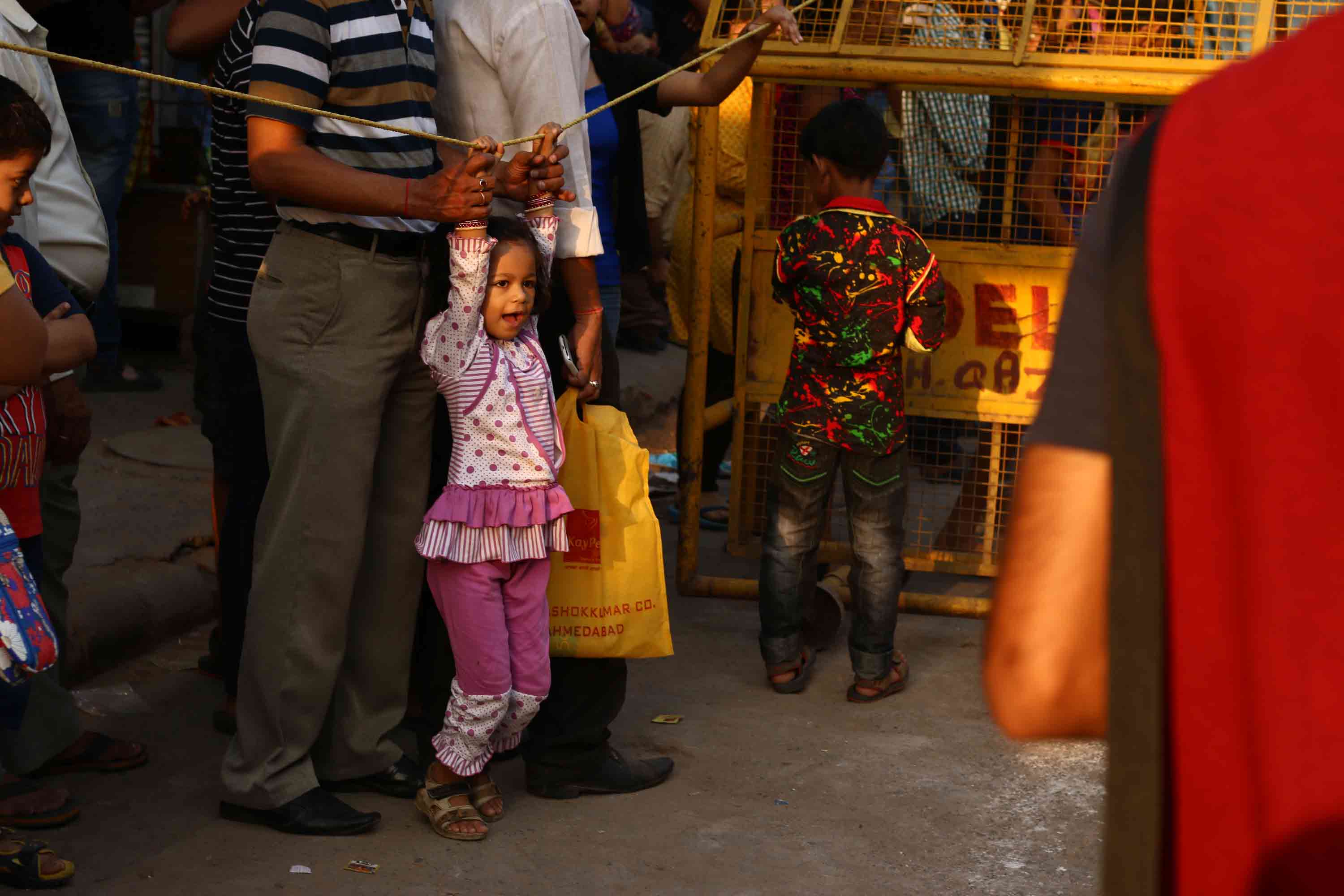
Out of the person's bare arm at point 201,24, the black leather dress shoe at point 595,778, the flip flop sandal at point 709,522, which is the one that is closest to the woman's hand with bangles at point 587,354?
the black leather dress shoe at point 595,778

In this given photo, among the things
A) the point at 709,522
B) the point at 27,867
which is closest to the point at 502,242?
the point at 27,867

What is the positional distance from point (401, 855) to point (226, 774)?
43 centimetres

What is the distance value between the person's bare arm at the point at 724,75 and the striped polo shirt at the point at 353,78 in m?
0.98

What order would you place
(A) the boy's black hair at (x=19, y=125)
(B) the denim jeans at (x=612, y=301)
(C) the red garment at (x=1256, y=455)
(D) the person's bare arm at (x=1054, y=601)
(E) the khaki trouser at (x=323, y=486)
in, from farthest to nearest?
(B) the denim jeans at (x=612, y=301), (E) the khaki trouser at (x=323, y=486), (A) the boy's black hair at (x=19, y=125), (D) the person's bare arm at (x=1054, y=601), (C) the red garment at (x=1256, y=455)

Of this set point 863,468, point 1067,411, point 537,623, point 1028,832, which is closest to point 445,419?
point 537,623

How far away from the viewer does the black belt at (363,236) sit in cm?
327

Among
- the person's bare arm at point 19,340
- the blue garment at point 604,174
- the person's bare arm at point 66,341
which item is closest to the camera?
the person's bare arm at point 19,340

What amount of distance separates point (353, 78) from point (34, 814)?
170 cm

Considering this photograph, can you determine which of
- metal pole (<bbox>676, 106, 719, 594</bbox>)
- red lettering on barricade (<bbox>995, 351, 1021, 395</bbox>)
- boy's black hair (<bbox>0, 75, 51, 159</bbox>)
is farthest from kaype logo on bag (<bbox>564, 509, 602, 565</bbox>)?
red lettering on barricade (<bbox>995, 351, 1021, 395</bbox>)

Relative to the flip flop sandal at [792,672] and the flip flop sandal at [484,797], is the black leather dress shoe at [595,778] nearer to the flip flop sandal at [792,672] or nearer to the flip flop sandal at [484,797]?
the flip flop sandal at [484,797]

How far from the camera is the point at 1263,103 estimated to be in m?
1.00

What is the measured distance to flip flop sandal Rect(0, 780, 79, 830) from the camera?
3.40 meters

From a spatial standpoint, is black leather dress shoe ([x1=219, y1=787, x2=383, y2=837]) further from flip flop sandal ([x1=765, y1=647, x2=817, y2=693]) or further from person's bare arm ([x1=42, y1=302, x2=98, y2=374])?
flip flop sandal ([x1=765, y1=647, x2=817, y2=693])

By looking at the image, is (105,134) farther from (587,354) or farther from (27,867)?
(27,867)
